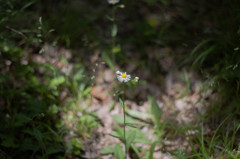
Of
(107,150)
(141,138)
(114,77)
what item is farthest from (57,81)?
(141,138)

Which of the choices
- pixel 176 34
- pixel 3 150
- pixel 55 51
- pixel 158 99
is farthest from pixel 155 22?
pixel 3 150

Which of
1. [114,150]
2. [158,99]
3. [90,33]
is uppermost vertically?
[90,33]

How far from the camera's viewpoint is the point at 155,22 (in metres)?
2.66

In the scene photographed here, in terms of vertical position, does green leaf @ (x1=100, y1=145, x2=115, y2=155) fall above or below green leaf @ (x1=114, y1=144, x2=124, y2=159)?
below

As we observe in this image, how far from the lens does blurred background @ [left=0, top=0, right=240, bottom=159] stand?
1705 mm

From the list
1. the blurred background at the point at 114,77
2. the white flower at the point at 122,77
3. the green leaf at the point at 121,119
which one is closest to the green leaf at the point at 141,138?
the blurred background at the point at 114,77

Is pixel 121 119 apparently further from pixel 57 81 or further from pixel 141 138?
pixel 57 81

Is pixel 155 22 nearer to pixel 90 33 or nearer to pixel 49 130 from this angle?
pixel 90 33

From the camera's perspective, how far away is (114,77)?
2359 mm

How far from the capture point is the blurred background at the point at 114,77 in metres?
1.71

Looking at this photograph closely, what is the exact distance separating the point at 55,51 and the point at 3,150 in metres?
1.14

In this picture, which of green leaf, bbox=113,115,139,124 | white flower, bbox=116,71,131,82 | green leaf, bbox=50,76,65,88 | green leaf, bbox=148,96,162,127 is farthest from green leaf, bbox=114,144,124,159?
green leaf, bbox=50,76,65,88

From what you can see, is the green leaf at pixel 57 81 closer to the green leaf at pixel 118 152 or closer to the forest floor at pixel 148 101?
the forest floor at pixel 148 101

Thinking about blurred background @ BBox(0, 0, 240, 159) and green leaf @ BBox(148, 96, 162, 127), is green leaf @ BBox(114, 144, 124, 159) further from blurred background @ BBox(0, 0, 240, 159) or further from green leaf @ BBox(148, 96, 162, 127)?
green leaf @ BBox(148, 96, 162, 127)
